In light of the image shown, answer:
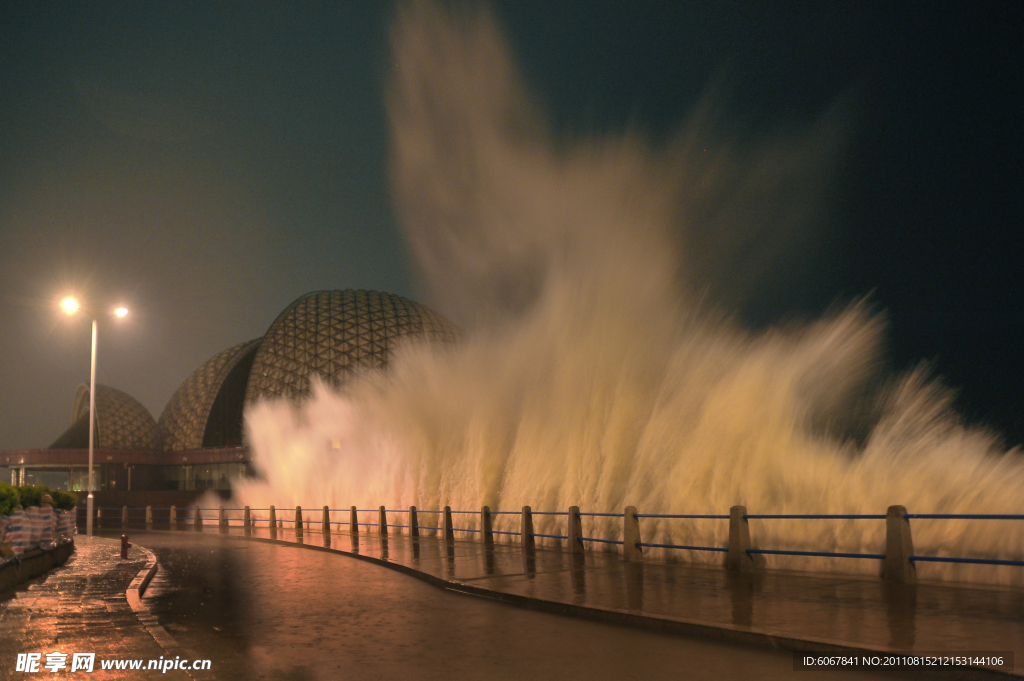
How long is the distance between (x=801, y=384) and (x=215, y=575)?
12.1 meters

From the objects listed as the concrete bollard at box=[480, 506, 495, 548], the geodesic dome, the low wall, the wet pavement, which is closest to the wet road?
the wet pavement

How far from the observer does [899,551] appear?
33.2ft

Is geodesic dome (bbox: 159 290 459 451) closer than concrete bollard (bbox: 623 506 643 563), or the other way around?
concrete bollard (bbox: 623 506 643 563)

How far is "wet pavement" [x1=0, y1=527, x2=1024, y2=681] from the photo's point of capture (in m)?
6.71

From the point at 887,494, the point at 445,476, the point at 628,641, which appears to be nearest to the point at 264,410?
the point at 445,476

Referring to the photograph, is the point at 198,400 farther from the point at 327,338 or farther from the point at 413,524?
the point at 413,524

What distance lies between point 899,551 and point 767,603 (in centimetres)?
222

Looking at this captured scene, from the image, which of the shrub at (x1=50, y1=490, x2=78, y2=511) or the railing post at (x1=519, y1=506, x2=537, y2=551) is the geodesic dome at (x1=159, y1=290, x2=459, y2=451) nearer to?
the shrub at (x1=50, y1=490, x2=78, y2=511)

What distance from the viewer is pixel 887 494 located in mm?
14711

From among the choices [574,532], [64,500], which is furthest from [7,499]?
[64,500]

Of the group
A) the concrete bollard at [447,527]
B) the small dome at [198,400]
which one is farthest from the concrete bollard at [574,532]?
the small dome at [198,400]

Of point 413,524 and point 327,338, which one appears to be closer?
point 413,524

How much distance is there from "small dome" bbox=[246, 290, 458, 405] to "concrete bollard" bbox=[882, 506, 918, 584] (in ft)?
186

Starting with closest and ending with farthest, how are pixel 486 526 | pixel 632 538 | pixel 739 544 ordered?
1. pixel 739 544
2. pixel 632 538
3. pixel 486 526
